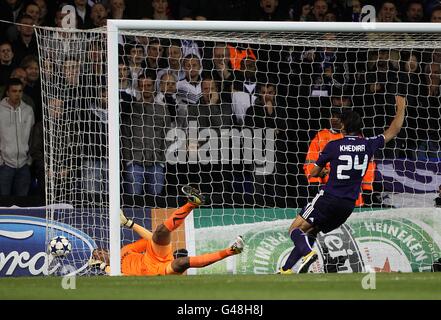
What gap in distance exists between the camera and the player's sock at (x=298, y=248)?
11961 mm

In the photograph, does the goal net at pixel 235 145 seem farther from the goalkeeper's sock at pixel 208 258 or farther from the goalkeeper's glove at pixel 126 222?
the goalkeeper's sock at pixel 208 258

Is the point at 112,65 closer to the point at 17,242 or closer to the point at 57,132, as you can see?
the point at 57,132

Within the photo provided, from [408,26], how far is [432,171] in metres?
2.38

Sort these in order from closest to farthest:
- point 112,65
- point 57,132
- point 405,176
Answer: point 112,65 → point 57,132 → point 405,176

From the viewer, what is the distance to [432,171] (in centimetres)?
1379

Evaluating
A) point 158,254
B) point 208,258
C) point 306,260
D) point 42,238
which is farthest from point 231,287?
point 42,238

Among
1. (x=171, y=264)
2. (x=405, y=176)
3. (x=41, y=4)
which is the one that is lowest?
(x=171, y=264)

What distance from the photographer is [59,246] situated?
1267 centimetres

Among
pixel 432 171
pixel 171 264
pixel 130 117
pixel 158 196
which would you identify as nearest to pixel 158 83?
pixel 130 117

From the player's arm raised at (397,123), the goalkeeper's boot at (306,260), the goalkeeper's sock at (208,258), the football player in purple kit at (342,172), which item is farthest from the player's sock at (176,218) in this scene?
the player's arm raised at (397,123)

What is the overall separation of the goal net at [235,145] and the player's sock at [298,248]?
131 centimetres

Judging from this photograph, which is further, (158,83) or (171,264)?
(158,83)

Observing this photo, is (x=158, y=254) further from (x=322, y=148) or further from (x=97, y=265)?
(x=322, y=148)

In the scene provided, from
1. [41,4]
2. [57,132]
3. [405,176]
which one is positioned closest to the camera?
[57,132]
